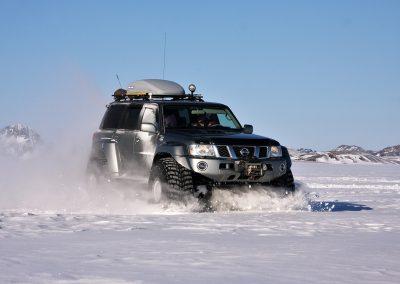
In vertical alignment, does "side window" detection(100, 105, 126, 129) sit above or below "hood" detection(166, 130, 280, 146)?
above

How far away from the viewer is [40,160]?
15750 millimetres

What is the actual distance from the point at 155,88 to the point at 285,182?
3.54 m

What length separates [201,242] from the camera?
700cm

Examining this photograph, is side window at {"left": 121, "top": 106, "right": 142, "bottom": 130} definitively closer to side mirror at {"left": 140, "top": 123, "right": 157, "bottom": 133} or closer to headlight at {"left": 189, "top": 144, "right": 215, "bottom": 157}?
side mirror at {"left": 140, "top": 123, "right": 157, "bottom": 133}

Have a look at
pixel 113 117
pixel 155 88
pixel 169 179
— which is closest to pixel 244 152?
pixel 169 179

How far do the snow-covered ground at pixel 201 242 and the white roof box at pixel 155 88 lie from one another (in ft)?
7.64

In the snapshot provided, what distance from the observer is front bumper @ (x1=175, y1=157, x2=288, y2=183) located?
10664 millimetres

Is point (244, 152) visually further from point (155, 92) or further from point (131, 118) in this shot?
point (155, 92)

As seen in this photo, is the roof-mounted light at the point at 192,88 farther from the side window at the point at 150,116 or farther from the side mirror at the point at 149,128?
the side mirror at the point at 149,128

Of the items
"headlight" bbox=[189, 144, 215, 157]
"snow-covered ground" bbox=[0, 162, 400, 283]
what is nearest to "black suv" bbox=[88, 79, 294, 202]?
"headlight" bbox=[189, 144, 215, 157]

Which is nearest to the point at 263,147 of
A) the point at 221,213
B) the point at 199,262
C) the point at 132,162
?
the point at 221,213

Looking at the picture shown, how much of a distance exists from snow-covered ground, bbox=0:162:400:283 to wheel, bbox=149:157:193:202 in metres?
0.20

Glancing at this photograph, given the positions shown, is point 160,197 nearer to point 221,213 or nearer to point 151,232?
point 221,213

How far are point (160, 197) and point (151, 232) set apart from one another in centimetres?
316
